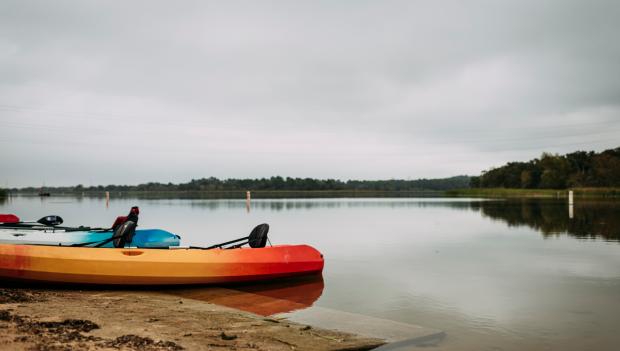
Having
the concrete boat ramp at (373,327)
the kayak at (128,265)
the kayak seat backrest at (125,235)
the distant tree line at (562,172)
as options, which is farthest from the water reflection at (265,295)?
the distant tree line at (562,172)

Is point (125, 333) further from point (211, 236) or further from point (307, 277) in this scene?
point (211, 236)

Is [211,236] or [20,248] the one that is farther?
[211,236]

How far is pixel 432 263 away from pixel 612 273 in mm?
4433

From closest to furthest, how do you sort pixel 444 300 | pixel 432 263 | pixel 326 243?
1. pixel 444 300
2. pixel 432 263
3. pixel 326 243

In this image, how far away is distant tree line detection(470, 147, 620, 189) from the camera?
95.8 meters

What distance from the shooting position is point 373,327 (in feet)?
24.0

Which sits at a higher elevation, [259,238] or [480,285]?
[259,238]

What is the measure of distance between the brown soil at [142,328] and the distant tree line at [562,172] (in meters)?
102

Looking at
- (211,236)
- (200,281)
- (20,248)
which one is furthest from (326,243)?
(20,248)

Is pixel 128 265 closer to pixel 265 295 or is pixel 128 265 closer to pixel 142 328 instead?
pixel 265 295

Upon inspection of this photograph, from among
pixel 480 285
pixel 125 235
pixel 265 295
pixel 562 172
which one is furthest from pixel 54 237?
pixel 562 172

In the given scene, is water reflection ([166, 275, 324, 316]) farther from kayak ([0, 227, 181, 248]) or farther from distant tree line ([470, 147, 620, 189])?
distant tree line ([470, 147, 620, 189])

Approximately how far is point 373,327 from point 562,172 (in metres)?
113

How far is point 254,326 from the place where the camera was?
695 cm
